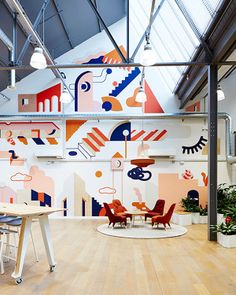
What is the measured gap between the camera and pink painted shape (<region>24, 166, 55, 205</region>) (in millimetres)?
11258

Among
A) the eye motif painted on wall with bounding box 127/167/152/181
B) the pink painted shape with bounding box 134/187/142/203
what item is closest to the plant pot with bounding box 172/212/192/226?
the pink painted shape with bounding box 134/187/142/203

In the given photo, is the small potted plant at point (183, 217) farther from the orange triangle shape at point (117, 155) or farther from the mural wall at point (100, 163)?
the orange triangle shape at point (117, 155)

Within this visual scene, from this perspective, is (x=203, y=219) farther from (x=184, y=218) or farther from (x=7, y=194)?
(x=7, y=194)

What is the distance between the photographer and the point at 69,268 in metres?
4.94

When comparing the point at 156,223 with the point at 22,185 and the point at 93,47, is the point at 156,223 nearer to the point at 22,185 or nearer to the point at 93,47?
the point at 22,185

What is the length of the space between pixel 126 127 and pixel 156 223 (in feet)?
12.2

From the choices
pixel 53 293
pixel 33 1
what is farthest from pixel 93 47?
pixel 53 293

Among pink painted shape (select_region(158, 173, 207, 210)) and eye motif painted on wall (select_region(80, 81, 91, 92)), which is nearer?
pink painted shape (select_region(158, 173, 207, 210))

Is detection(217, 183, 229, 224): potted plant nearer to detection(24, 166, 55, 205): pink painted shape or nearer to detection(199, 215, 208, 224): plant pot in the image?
detection(199, 215, 208, 224): plant pot

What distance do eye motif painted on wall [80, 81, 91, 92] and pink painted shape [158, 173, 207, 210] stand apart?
4.12 metres

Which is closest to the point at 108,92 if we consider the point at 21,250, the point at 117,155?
the point at 117,155

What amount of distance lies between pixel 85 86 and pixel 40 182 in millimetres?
3806

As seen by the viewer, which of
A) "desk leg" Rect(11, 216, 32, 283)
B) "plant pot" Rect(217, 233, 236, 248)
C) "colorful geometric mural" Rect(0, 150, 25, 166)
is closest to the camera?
"desk leg" Rect(11, 216, 32, 283)

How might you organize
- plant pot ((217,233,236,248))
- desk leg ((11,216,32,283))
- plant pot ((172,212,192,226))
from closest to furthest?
desk leg ((11,216,32,283)) < plant pot ((217,233,236,248)) < plant pot ((172,212,192,226))
